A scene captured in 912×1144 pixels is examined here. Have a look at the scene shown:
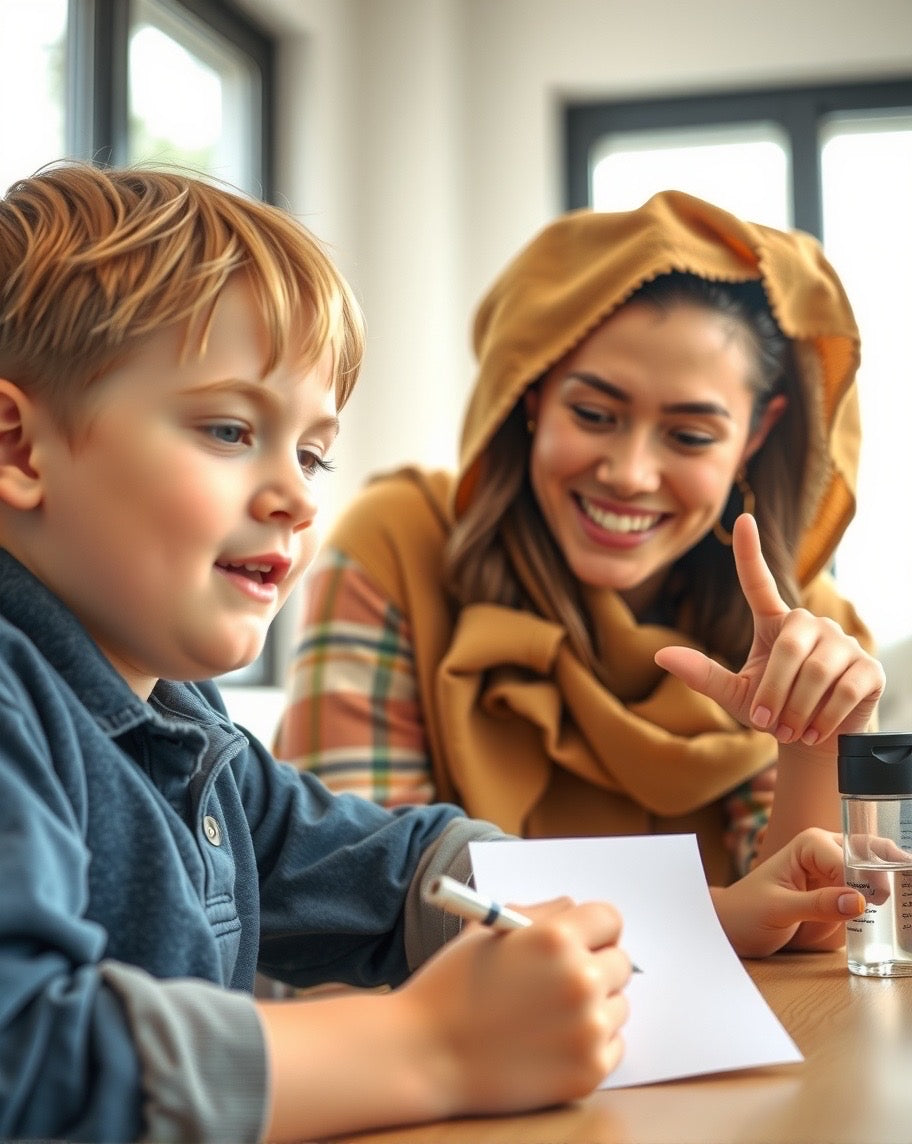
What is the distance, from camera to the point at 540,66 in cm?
356

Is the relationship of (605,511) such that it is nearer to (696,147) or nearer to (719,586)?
(719,586)

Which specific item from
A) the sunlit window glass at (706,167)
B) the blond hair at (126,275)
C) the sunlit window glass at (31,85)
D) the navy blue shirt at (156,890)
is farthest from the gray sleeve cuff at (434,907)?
the sunlit window glass at (706,167)

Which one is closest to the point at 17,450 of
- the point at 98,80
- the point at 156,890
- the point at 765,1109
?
the point at 156,890

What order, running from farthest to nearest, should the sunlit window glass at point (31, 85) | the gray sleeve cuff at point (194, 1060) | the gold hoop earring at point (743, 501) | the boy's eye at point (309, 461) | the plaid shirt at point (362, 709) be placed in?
the sunlit window glass at point (31, 85)
the gold hoop earring at point (743, 501)
the plaid shirt at point (362, 709)
the boy's eye at point (309, 461)
the gray sleeve cuff at point (194, 1060)

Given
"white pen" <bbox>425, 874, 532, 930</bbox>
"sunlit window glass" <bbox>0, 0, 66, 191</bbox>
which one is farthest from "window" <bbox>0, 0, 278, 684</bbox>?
"white pen" <bbox>425, 874, 532, 930</bbox>

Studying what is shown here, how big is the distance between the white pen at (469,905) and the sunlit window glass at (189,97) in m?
2.27

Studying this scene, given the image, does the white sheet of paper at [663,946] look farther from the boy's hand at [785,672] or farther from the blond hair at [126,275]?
the blond hair at [126,275]

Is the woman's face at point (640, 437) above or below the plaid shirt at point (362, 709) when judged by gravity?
above

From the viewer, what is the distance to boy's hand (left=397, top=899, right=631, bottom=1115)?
1.77ft

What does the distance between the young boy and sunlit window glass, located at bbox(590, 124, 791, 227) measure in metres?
3.00

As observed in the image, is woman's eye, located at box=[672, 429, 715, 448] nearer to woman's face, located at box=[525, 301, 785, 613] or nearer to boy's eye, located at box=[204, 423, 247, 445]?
woman's face, located at box=[525, 301, 785, 613]

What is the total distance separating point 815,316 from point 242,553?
0.98 meters

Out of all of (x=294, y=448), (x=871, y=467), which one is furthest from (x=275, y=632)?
(x=294, y=448)

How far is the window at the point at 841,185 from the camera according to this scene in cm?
341
